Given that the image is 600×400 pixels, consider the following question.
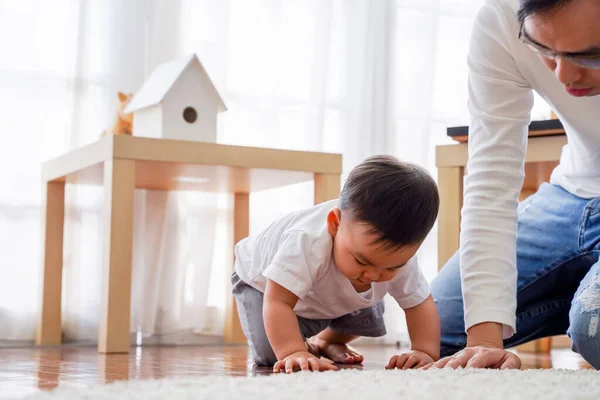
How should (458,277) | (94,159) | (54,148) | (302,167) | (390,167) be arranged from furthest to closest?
(54,148) < (302,167) < (94,159) < (458,277) < (390,167)

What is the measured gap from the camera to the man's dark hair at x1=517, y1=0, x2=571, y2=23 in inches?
39.0

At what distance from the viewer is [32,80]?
7.09 ft

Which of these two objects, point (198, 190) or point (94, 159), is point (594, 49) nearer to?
point (94, 159)

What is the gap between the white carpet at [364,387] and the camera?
793 mm

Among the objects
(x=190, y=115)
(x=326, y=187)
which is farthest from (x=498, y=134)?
(x=190, y=115)

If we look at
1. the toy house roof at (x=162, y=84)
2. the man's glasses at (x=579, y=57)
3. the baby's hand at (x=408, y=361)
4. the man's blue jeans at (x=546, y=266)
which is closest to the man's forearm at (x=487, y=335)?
the baby's hand at (x=408, y=361)

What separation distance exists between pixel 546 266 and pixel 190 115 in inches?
38.3

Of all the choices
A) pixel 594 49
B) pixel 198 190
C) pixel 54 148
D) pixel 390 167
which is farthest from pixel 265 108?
pixel 594 49

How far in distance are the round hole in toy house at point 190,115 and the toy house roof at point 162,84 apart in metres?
0.07

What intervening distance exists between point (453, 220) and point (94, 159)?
0.81 m

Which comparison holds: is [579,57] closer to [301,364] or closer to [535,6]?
[535,6]

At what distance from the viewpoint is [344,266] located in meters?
1.34

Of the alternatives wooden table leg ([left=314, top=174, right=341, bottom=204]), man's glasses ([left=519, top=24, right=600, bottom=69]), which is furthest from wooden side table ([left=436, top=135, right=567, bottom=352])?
man's glasses ([left=519, top=24, right=600, bottom=69])

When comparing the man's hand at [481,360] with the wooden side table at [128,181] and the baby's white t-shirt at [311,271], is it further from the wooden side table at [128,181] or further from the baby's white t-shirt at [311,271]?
the wooden side table at [128,181]
